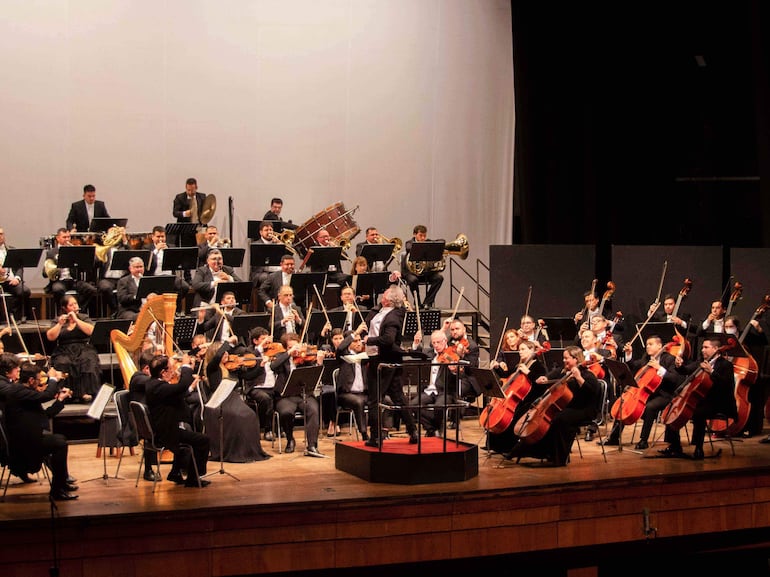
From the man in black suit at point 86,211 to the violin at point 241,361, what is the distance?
3504mm

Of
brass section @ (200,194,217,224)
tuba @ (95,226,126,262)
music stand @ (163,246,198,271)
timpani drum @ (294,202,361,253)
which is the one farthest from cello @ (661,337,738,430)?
brass section @ (200,194,217,224)

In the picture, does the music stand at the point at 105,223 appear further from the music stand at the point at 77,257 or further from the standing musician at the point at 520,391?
the standing musician at the point at 520,391

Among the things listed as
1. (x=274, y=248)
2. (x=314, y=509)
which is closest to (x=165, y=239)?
(x=274, y=248)

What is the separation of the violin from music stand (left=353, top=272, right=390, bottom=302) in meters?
2.35

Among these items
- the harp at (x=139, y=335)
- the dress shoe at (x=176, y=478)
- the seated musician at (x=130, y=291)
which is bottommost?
the dress shoe at (x=176, y=478)

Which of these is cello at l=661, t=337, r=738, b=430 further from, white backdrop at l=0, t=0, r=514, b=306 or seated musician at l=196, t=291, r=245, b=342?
white backdrop at l=0, t=0, r=514, b=306

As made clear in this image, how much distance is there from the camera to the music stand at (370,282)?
11227 millimetres

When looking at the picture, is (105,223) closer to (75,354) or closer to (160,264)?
(160,264)

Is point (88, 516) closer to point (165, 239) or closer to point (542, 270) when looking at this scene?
point (165, 239)

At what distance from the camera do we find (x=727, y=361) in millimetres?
8969

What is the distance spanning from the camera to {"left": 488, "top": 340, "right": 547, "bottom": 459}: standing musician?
8.52m

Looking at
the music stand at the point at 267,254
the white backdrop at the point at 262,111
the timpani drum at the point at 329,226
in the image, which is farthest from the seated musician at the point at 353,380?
the white backdrop at the point at 262,111

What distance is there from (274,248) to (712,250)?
185 inches

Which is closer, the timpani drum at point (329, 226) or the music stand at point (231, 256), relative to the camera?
the music stand at point (231, 256)
